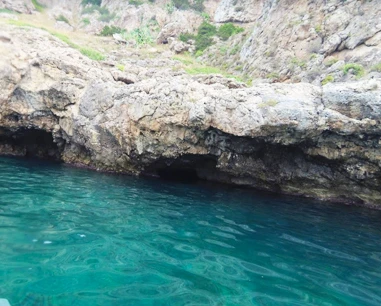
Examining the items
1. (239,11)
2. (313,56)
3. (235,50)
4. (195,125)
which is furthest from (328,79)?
(239,11)

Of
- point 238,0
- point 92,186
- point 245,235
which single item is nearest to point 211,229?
point 245,235

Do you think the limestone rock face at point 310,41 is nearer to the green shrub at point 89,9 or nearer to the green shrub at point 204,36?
the green shrub at point 204,36

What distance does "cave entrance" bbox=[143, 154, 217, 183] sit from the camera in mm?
18438

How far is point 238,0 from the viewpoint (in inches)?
2339

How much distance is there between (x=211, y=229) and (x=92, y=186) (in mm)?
6836

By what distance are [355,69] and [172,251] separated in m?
22.6

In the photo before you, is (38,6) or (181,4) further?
(38,6)

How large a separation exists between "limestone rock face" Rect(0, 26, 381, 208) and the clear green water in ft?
11.3

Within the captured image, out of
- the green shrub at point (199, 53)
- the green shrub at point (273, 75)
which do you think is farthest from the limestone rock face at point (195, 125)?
the green shrub at point (199, 53)

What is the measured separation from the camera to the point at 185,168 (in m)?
20.3

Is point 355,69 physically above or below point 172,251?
above

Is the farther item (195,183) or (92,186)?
(195,183)

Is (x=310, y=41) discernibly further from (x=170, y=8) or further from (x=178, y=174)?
(x=170, y=8)

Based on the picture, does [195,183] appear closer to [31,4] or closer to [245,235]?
[245,235]
